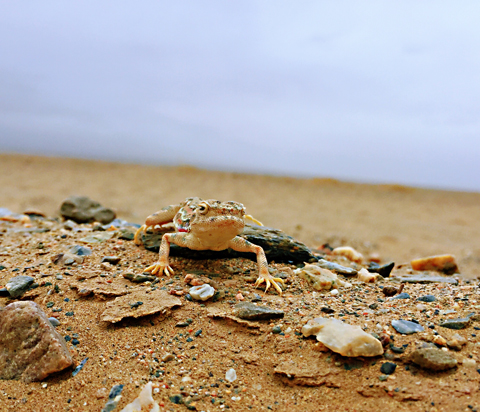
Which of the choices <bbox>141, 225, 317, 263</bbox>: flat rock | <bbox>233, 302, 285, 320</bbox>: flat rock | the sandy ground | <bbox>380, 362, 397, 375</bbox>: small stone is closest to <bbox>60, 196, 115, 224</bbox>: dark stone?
the sandy ground

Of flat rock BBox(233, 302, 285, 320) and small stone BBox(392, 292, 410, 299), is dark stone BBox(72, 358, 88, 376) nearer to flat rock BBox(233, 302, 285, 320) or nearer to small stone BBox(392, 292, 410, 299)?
flat rock BBox(233, 302, 285, 320)

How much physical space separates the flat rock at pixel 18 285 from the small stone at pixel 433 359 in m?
4.50

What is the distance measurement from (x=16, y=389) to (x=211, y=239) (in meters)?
2.61

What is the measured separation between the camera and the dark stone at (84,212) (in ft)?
30.0

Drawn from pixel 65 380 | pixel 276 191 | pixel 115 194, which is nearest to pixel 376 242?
pixel 276 191

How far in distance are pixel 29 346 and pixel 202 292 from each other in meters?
1.83

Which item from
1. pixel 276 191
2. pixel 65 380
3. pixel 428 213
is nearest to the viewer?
pixel 65 380

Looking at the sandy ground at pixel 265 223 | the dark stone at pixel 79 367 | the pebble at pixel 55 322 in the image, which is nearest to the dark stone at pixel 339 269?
the sandy ground at pixel 265 223

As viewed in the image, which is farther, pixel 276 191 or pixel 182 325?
pixel 276 191

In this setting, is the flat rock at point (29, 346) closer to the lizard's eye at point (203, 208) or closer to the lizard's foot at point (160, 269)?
the lizard's foot at point (160, 269)

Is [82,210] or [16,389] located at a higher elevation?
[82,210]

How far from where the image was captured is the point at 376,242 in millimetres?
13305

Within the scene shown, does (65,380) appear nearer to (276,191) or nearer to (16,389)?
(16,389)

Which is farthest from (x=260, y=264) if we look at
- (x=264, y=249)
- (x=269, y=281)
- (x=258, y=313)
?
(x=258, y=313)
